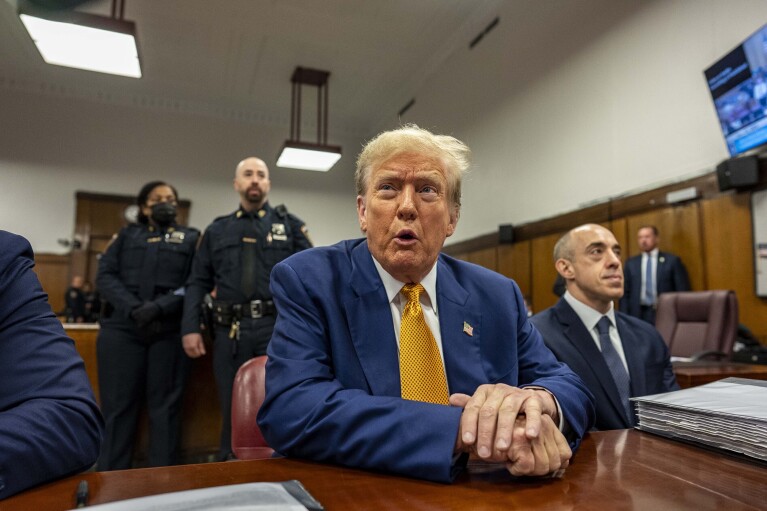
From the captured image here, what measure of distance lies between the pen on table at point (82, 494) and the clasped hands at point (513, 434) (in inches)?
20.4

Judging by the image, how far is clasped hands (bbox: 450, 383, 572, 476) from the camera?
0.74m

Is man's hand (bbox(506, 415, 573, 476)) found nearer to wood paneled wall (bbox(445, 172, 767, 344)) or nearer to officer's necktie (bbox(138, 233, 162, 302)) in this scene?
officer's necktie (bbox(138, 233, 162, 302))

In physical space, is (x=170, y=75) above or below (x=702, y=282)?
above

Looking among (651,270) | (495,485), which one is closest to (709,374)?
(495,485)

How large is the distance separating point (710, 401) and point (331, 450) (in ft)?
2.36

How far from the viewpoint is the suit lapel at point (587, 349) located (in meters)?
1.85

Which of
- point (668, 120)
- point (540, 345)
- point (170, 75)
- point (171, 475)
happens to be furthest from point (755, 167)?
point (170, 75)

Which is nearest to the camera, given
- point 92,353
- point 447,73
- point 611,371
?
point 611,371

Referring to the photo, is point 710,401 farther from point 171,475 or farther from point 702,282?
point 702,282

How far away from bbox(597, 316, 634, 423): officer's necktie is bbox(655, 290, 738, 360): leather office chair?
1.27m

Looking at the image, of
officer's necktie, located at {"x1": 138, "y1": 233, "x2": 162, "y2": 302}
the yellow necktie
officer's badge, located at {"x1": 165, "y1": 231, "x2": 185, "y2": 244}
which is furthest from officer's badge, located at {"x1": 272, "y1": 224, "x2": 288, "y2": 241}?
the yellow necktie

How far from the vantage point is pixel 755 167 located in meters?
3.96

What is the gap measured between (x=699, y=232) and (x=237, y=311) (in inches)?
164

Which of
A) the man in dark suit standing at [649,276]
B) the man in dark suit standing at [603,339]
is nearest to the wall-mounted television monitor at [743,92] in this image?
the man in dark suit standing at [649,276]
